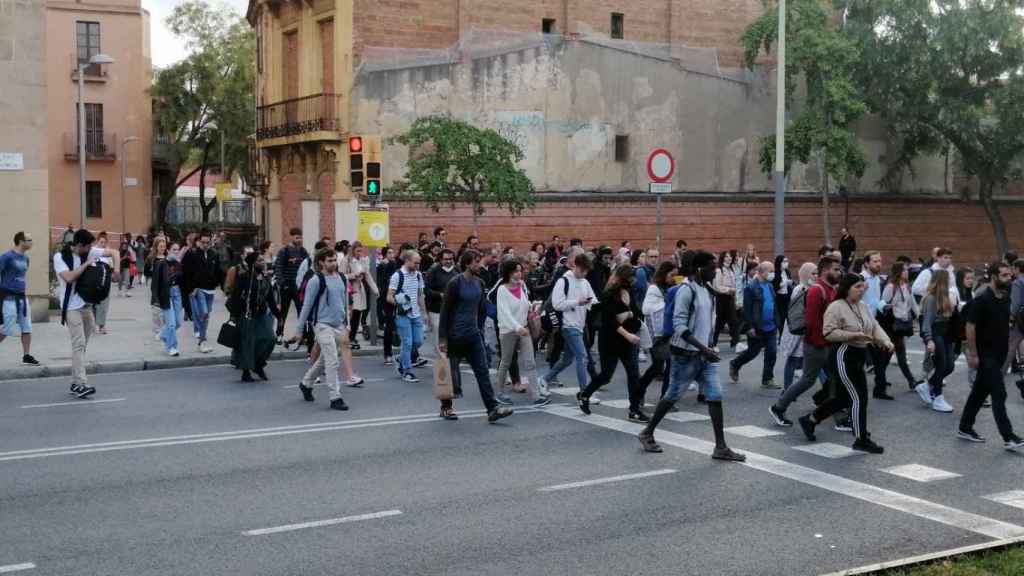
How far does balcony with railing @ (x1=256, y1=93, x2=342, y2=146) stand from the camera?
30891 millimetres

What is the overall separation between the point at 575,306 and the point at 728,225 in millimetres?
22984

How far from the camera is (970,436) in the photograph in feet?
37.5

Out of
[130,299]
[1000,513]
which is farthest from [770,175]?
[1000,513]

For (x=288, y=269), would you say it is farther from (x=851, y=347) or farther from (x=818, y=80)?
(x=818, y=80)

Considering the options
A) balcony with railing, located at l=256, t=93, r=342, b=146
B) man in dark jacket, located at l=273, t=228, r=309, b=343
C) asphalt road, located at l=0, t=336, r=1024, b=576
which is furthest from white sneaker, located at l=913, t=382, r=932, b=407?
balcony with railing, located at l=256, t=93, r=342, b=146

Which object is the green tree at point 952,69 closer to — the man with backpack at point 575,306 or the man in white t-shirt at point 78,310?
the man with backpack at point 575,306

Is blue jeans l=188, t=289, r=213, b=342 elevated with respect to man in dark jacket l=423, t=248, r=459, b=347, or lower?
lower

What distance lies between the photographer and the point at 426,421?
12.2 meters

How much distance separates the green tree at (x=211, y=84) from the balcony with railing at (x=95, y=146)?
273cm

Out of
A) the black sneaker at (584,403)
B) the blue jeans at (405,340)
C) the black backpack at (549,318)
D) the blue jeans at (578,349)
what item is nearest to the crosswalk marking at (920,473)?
the black sneaker at (584,403)

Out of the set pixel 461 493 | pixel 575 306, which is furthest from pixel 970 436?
pixel 461 493

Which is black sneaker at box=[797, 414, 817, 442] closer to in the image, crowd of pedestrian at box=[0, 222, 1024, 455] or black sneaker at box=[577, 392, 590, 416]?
crowd of pedestrian at box=[0, 222, 1024, 455]

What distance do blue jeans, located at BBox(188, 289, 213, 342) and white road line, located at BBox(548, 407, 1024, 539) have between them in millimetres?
8690

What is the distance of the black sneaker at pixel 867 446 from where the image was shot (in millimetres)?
10734
